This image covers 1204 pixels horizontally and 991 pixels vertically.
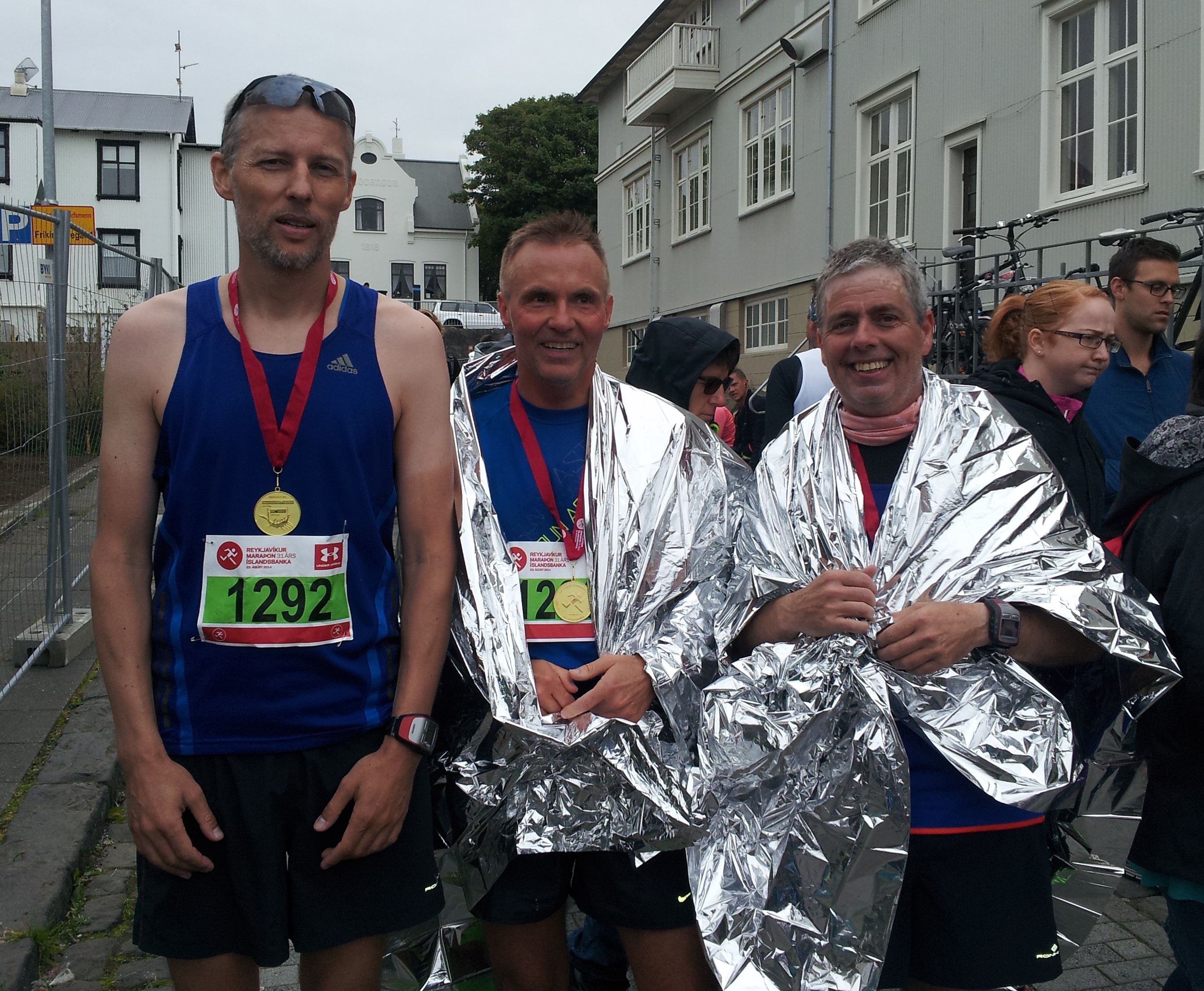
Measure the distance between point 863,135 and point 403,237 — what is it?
44974mm

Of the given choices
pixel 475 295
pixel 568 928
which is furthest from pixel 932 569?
pixel 475 295

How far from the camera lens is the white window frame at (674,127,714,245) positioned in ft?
71.5

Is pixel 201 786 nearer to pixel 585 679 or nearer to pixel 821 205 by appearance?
pixel 585 679

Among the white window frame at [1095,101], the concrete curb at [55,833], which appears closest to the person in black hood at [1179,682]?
the concrete curb at [55,833]

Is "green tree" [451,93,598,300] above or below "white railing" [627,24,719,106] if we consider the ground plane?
above

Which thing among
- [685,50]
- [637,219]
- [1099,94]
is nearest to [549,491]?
[1099,94]

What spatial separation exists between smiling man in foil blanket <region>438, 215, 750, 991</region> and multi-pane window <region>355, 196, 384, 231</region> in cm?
5769

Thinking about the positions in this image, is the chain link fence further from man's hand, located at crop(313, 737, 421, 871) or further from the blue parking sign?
man's hand, located at crop(313, 737, 421, 871)

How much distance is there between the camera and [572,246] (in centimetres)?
239

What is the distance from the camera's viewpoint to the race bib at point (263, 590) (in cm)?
191

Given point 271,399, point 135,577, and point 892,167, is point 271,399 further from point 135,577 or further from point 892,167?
point 892,167

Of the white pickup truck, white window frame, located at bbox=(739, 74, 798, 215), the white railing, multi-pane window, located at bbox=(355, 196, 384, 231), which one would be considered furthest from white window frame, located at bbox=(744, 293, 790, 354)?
multi-pane window, located at bbox=(355, 196, 384, 231)

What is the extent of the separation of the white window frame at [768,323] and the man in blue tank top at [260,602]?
16141 mm

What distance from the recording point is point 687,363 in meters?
3.46
